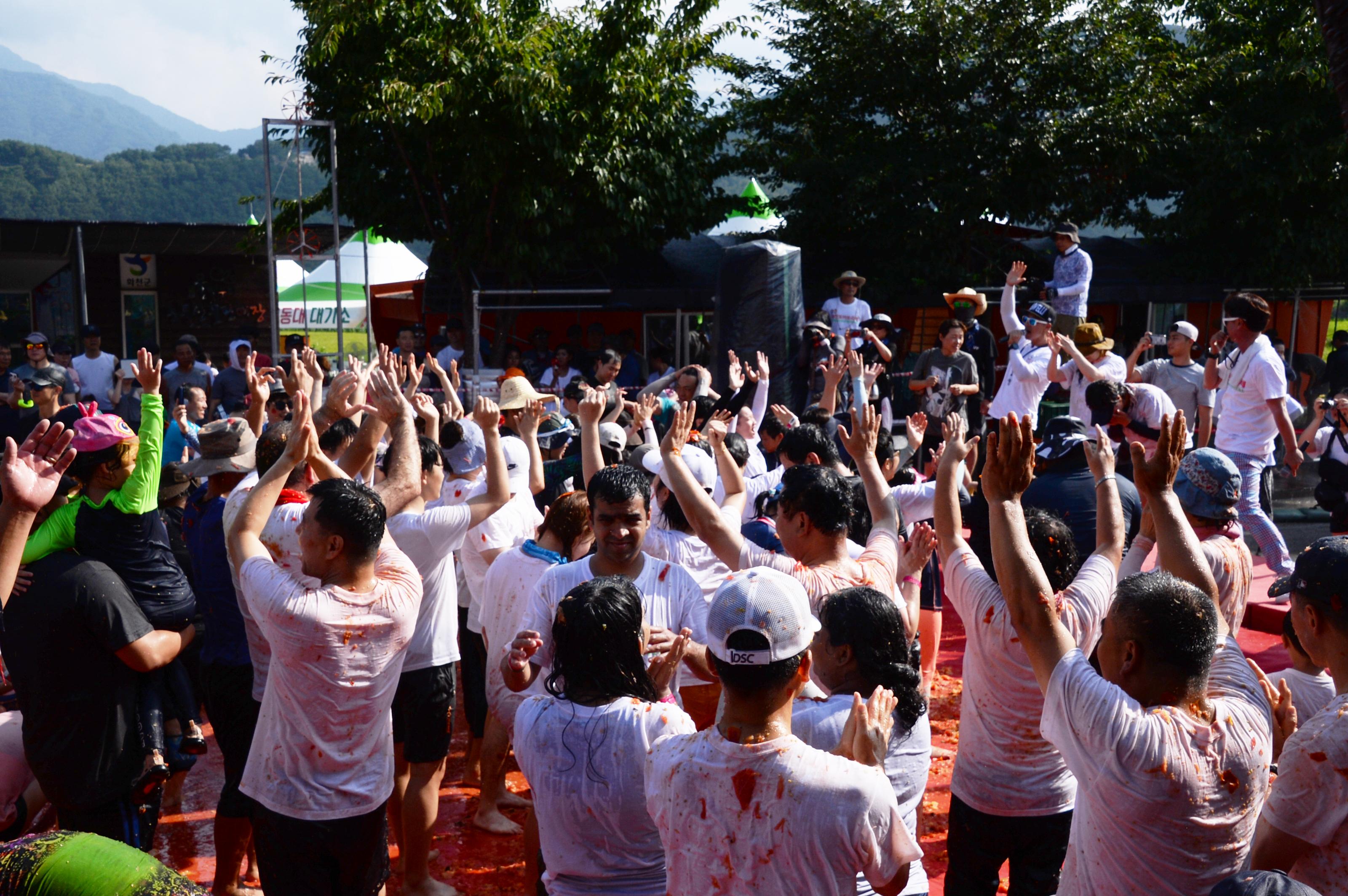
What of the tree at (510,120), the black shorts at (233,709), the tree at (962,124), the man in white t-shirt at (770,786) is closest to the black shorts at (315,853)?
the black shorts at (233,709)

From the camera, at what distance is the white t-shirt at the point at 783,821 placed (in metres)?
2.21

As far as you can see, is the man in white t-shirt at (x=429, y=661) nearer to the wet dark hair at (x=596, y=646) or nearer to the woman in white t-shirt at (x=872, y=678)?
the wet dark hair at (x=596, y=646)

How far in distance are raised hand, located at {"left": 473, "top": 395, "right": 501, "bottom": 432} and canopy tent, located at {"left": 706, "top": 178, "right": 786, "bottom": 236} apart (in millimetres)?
14892

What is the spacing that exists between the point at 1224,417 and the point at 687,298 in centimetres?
1107

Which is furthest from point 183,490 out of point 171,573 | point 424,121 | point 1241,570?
point 424,121

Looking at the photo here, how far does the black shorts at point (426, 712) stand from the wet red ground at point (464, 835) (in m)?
0.54

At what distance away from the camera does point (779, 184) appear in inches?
779

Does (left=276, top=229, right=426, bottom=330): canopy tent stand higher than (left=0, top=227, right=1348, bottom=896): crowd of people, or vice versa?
(left=276, top=229, right=426, bottom=330): canopy tent

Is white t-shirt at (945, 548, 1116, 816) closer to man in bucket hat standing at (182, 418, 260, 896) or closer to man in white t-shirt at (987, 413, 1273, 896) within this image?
man in white t-shirt at (987, 413, 1273, 896)

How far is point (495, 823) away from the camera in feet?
15.7

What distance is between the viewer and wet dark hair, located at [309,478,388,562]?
10.4 ft

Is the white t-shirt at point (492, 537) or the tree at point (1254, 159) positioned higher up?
the tree at point (1254, 159)

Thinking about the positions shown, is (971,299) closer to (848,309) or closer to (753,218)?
(848,309)

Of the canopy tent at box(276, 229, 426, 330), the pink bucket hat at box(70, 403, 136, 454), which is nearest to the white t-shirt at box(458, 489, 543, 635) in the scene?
the pink bucket hat at box(70, 403, 136, 454)
